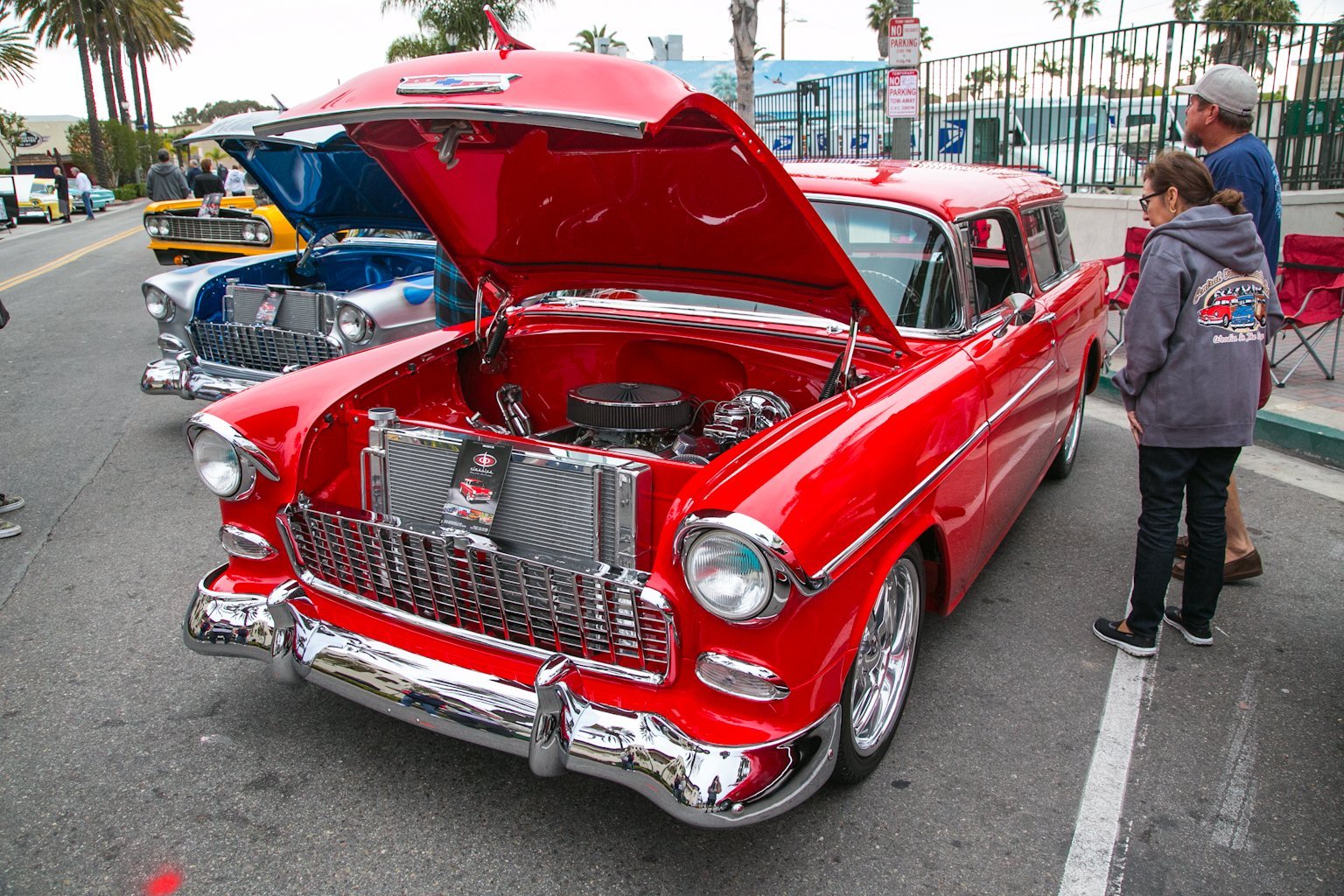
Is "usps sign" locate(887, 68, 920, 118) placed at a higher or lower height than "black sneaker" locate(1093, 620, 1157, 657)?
higher

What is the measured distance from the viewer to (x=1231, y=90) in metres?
3.54

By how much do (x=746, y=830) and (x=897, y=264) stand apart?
6.03 feet

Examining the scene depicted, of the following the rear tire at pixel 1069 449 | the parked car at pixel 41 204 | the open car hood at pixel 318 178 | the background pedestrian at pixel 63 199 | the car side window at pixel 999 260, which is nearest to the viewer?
the car side window at pixel 999 260

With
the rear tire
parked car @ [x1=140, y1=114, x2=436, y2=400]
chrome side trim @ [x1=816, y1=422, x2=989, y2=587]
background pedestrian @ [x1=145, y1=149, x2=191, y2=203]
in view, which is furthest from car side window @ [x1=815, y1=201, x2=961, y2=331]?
background pedestrian @ [x1=145, y1=149, x2=191, y2=203]

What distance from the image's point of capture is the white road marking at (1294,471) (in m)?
4.78

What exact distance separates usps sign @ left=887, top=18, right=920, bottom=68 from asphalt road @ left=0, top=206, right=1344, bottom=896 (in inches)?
240

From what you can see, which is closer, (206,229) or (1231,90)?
(1231,90)

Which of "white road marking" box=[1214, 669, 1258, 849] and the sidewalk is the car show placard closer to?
"white road marking" box=[1214, 669, 1258, 849]

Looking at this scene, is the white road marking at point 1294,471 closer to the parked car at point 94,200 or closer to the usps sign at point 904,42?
the usps sign at point 904,42

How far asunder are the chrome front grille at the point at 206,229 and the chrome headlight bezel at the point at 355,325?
394cm

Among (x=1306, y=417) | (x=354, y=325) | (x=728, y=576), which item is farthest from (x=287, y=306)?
(x=1306, y=417)

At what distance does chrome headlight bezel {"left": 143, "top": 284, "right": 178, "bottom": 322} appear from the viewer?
Answer: 580cm

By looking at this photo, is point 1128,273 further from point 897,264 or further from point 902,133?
point 897,264

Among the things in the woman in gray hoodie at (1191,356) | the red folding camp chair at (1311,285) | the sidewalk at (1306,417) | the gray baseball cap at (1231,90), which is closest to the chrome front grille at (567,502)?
the woman in gray hoodie at (1191,356)
